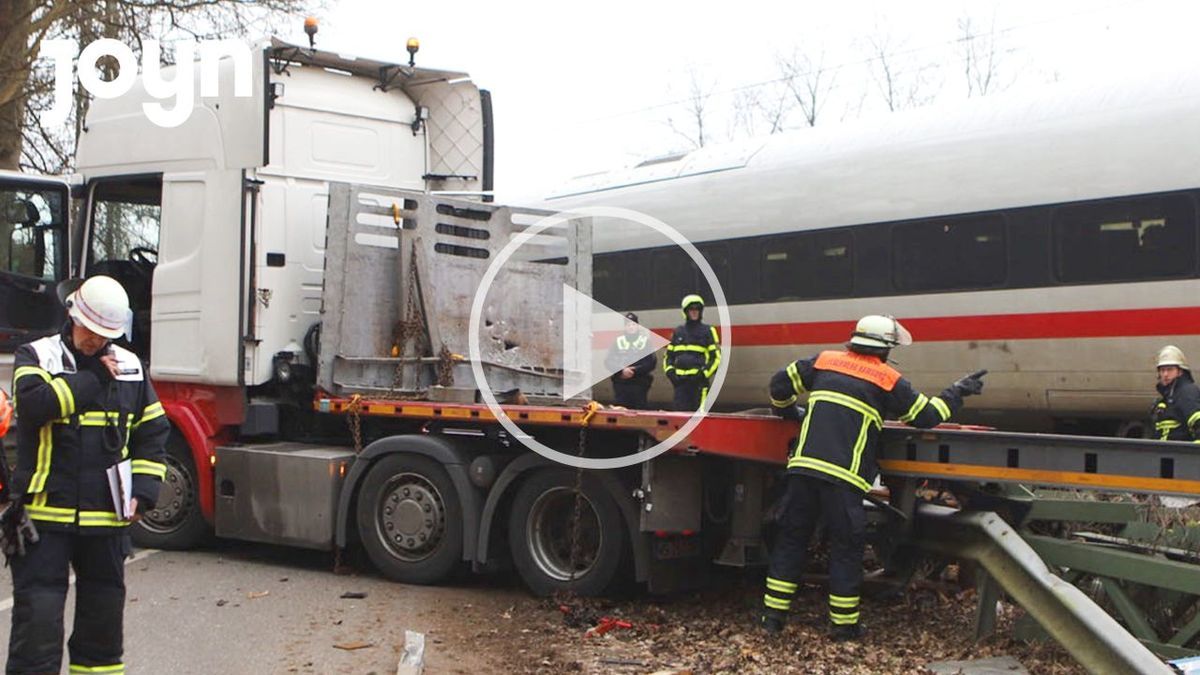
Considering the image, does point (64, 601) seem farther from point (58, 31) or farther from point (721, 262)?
point (58, 31)

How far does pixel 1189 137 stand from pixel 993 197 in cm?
171

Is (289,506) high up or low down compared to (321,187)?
down

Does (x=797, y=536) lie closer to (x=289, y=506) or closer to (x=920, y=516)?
(x=920, y=516)

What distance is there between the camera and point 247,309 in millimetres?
8648

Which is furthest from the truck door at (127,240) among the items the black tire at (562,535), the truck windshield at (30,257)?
the black tire at (562,535)

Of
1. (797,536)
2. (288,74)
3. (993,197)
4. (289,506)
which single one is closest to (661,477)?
(797,536)

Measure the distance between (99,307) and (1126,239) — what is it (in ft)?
26.8

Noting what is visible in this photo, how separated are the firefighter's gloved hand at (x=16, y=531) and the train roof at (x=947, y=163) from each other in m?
8.55

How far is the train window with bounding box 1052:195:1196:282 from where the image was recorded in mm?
9680

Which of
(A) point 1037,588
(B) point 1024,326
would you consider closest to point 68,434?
(A) point 1037,588

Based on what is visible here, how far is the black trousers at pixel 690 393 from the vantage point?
39.6ft

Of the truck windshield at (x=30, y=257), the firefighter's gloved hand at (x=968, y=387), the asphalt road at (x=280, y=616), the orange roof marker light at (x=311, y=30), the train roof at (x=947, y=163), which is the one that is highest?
the orange roof marker light at (x=311, y=30)

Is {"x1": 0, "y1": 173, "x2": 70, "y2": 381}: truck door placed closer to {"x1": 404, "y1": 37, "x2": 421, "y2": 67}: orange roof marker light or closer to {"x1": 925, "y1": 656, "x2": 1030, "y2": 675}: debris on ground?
{"x1": 404, "y1": 37, "x2": 421, "y2": 67}: orange roof marker light

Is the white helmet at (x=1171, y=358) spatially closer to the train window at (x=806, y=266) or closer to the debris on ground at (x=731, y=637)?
the debris on ground at (x=731, y=637)
